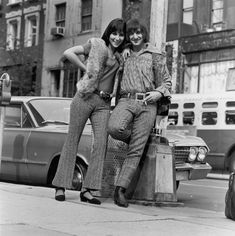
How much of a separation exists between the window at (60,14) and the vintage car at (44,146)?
2448 cm

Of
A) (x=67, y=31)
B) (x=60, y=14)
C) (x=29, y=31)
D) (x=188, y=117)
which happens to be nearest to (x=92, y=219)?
(x=188, y=117)

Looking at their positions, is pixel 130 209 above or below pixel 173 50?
below

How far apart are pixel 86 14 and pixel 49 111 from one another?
23302 millimetres

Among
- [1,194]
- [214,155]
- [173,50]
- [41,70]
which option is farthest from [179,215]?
[41,70]

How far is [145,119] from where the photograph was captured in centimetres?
648

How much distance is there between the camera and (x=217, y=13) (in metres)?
25.8

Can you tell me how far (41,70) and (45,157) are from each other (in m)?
26.0

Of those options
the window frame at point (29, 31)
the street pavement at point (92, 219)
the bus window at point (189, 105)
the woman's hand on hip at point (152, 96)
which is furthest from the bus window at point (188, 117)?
the window frame at point (29, 31)

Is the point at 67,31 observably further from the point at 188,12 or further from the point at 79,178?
the point at 79,178

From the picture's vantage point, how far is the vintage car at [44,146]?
8.40 m

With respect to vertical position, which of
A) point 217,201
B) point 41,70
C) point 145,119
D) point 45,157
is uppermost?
point 41,70

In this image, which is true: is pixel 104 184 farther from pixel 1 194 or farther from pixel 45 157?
pixel 45 157

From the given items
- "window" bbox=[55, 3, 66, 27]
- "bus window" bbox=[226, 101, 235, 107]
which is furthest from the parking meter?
"window" bbox=[55, 3, 66, 27]

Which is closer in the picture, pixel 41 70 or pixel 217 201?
pixel 217 201
